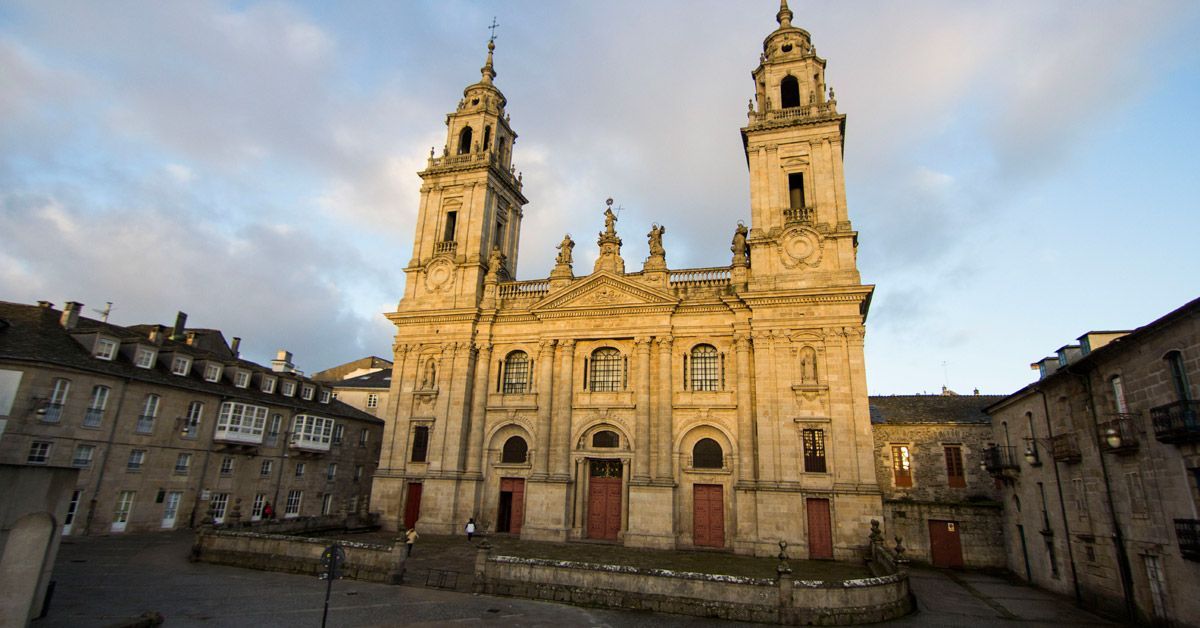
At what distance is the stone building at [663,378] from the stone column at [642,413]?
111mm

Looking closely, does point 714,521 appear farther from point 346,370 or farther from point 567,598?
point 346,370

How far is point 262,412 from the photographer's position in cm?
3516

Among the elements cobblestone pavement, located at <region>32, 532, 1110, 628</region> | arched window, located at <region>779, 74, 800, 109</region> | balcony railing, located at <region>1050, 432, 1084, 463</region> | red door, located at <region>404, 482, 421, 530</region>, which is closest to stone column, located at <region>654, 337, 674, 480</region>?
cobblestone pavement, located at <region>32, 532, 1110, 628</region>

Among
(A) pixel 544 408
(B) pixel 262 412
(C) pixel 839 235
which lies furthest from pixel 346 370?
(C) pixel 839 235

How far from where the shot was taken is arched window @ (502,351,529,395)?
34125mm

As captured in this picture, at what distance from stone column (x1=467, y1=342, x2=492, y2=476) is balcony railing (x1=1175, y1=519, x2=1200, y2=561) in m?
27.6

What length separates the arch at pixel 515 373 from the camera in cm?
3412

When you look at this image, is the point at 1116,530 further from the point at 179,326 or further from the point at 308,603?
the point at 179,326

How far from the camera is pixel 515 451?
1302 inches

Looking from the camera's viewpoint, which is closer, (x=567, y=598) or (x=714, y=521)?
(x=567, y=598)

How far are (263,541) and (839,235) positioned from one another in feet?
92.7

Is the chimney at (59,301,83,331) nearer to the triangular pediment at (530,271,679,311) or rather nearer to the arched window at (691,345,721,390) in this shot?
the triangular pediment at (530,271,679,311)

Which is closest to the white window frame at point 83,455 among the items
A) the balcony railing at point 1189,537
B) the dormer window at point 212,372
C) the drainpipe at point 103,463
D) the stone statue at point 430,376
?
the drainpipe at point 103,463

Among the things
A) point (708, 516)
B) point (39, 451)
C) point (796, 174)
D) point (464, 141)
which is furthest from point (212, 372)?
point (796, 174)
